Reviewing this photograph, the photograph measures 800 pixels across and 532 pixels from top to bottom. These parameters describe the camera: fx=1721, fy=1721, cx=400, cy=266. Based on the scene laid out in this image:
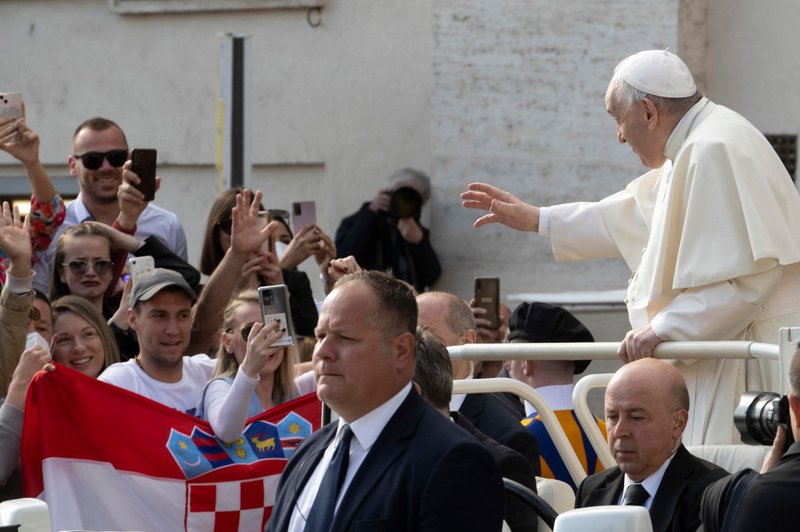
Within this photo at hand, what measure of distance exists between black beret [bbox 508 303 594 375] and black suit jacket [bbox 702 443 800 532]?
2.49m

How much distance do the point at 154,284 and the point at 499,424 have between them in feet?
5.16

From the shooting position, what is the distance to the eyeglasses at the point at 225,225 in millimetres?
7723

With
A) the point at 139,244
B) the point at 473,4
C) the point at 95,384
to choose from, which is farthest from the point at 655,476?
the point at 473,4

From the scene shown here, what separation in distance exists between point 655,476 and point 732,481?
2.27 feet

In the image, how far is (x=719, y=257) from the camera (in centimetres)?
559

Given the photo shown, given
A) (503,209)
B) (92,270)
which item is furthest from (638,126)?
(92,270)

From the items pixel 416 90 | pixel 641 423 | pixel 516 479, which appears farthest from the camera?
pixel 416 90

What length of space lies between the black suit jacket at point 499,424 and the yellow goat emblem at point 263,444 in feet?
2.24

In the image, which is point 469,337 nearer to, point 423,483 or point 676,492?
point 676,492

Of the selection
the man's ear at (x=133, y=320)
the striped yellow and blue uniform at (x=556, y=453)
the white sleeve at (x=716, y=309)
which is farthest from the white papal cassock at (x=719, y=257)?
the man's ear at (x=133, y=320)

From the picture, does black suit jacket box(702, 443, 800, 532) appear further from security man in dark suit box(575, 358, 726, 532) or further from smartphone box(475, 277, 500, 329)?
smartphone box(475, 277, 500, 329)

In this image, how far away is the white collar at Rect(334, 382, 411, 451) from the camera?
418 cm

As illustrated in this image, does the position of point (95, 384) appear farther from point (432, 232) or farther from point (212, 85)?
point (212, 85)

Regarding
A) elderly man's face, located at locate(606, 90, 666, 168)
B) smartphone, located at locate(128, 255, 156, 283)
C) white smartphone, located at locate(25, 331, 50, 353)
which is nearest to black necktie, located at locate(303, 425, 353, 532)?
elderly man's face, located at locate(606, 90, 666, 168)
